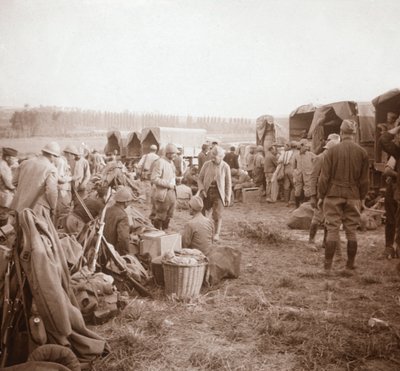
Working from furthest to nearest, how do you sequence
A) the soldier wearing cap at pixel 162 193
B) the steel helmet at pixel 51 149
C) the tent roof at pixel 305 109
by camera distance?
1. the tent roof at pixel 305 109
2. the soldier wearing cap at pixel 162 193
3. the steel helmet at pixel 51 149

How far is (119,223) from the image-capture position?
6.12 m

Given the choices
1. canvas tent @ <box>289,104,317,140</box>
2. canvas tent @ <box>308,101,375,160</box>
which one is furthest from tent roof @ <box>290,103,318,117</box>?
canvas tent @ <box>308,101,375,160</box>

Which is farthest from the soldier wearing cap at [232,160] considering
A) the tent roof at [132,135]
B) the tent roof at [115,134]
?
the tent roof at [115,134]

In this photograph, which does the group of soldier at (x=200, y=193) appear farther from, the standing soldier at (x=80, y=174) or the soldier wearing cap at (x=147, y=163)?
the soldier wearing cap at (x=147, y=163)

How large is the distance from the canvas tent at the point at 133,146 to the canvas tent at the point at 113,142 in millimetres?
911

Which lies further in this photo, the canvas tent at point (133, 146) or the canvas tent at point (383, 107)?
the canvas tent at point (133, 146)

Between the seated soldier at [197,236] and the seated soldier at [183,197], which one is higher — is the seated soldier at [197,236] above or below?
above

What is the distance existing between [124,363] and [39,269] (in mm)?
1062

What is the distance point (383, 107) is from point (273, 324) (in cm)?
699

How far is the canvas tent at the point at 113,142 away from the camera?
2719cm

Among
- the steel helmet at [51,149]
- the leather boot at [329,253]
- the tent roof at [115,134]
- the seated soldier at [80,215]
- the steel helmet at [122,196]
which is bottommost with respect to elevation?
the leather boot at [329,253]

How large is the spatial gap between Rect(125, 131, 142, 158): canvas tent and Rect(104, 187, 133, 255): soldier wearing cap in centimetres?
1996

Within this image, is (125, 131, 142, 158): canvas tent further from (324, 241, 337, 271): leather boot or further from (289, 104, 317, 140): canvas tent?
(324, 241, 337, 271): leather boot

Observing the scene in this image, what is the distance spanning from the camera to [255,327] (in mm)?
4566
